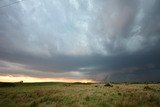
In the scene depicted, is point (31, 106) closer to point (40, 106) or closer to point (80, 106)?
point (40, 106)

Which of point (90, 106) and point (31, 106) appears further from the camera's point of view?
point (31, 106)

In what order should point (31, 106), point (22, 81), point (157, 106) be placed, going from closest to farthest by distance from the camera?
point (157, 106) → point (31, 106) → point (22, 81)

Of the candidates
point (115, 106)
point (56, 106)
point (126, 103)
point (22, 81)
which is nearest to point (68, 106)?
point (56, 106)

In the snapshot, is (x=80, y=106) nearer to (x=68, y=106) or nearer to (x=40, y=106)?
(x=68, y=106)

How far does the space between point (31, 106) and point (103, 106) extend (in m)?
7.52

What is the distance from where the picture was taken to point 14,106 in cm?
1734

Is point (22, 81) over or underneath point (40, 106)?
over

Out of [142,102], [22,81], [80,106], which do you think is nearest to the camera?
[80,106]

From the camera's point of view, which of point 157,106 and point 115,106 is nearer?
point 157,106

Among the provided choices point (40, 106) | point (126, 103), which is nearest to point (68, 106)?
point (40, 106)

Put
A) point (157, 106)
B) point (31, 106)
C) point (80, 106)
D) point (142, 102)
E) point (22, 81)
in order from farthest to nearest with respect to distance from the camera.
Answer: point (22, 81) → point (31, 106) → point (142, 102) → point (80, 106) → point (157, 106)

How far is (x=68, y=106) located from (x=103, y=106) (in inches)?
127

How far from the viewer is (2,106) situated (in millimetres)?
17234

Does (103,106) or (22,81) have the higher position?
(22,81)
